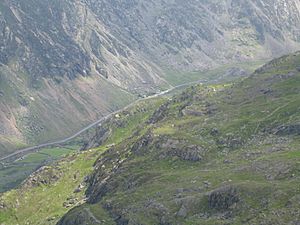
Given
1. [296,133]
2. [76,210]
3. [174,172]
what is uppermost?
[76,210]

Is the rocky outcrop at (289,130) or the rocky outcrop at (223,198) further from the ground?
the rocky outcrop at (223,198)

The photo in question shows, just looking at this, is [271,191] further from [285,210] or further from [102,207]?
[102,207]

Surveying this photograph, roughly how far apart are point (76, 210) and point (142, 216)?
39.3 m

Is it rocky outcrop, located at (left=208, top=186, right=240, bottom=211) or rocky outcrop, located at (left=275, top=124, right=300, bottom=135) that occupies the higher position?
rocky outcrop, located at (left=208, top=186, right=240, bottom=211)

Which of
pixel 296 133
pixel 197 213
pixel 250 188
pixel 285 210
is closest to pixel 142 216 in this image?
pixel 197 213

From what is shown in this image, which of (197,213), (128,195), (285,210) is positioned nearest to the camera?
(285,210)

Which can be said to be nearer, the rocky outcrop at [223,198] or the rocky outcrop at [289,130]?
the rocky outcrop at [223,198]

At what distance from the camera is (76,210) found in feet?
618

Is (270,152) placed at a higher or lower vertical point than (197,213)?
lower

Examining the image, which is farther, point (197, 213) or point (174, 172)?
point (174, 172)

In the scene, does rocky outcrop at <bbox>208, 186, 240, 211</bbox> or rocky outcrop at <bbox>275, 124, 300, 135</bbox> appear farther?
rocky outcrop at <bbox>275, 124, 300, 135</bbox>

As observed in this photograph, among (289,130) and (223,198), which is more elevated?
(223,198)

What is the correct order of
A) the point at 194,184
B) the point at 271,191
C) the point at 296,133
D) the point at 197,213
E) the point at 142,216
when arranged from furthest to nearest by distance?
the point at 296,133 < the point at 194,184 < the point at 142,216 < the point at 197,213 < the point at 271,191

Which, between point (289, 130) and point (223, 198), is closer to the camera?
point (223, 198)
